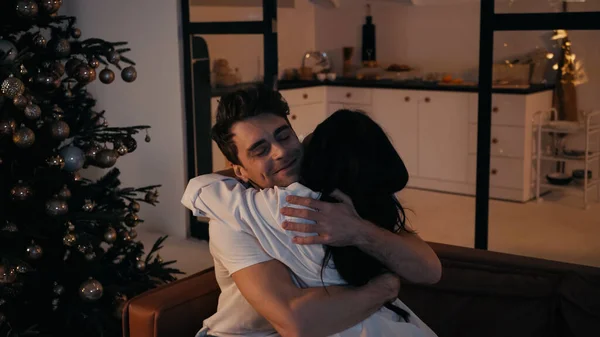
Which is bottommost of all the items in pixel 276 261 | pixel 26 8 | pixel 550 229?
pixel 550 229

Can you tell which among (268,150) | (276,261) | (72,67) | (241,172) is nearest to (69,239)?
(72,67)

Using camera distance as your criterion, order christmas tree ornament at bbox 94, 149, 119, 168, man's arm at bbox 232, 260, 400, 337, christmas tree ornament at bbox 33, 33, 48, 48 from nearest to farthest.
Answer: man's arm at bbox 232, 260, 400, 337
christmas tree ornament at bbox 33, 33, 48, 48
christmas tree ornament at bbox 94, 149, 119, 168

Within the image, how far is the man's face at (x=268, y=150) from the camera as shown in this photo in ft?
5.98

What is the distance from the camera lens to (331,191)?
170 cm

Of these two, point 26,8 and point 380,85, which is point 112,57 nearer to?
point 26,8

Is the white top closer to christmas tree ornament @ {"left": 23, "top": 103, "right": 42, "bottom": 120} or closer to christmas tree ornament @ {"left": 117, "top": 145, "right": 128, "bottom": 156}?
christmas tree ornament @ {"left": 23, "top": 103, "right": 42, "bottom": 120}

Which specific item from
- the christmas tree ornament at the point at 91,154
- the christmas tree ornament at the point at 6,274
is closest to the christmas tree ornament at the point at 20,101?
the christmas tree ornament at the point at 91,154

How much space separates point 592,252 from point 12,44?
256 centimetres

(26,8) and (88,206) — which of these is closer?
(26,8)

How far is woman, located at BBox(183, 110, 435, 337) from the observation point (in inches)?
65.2

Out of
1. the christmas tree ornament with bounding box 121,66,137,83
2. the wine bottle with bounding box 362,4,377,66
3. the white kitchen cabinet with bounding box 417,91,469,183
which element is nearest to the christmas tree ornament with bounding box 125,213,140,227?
the christmas tree ornament with bounding box 121,66,137,83

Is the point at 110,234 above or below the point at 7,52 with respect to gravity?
below

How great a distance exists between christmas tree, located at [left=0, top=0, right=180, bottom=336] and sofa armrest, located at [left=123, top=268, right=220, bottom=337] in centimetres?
57

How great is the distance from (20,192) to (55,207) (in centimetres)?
12
